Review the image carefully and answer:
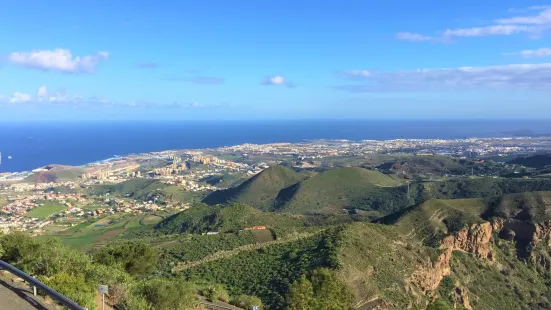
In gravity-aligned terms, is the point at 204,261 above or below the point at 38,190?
above

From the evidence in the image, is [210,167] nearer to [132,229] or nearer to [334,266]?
[132,229]

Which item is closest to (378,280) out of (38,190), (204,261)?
(204,261)

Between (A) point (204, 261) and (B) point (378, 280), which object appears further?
(A) point (204, 261)

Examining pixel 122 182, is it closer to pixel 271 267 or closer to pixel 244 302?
pixel 271 267

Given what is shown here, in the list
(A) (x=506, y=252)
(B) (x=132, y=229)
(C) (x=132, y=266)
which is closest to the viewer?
(C) (x=132, y=266)

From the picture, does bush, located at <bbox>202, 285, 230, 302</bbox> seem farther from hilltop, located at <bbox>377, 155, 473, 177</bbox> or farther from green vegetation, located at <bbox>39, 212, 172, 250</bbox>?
hilltop, located at <bbox>377, 155, 473, 177</bbox>

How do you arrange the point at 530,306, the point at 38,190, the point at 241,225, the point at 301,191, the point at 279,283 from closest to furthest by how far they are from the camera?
the point at 279,283 < the point at 530,306 < the point at 241,225 < the point at 301,191 < the point at 38,190

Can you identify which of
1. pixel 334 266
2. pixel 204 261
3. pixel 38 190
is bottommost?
pixel 38 190
